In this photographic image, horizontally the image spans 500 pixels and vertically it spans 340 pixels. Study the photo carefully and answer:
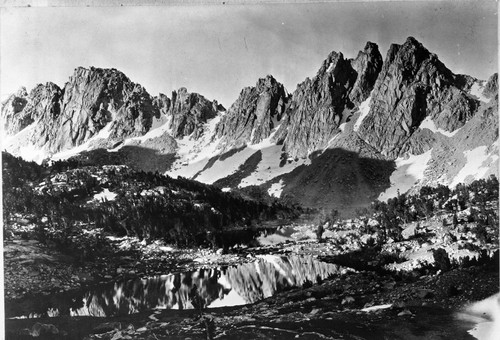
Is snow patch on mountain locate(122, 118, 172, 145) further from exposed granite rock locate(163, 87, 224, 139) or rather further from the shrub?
the shrub

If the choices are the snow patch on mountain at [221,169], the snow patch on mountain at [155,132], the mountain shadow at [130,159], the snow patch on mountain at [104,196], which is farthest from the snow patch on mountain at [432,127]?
the snow patch on mountain at [104,196]

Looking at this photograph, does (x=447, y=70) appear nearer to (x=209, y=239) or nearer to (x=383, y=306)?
(x=383, y=306)

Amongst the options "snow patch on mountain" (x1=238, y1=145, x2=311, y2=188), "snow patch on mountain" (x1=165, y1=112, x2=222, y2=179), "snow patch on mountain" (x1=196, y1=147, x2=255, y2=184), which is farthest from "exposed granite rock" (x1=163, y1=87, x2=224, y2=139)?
"snow patch on mountain" (x1=238, y1=145, x2=311, y2=188)

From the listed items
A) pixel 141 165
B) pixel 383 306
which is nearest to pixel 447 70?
pixel 383 306

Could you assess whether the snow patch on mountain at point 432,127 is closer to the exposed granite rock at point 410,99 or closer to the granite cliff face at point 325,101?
the exposed granite rock at point 410,99

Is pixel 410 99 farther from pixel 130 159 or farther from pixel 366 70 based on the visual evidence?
pixel 130 159

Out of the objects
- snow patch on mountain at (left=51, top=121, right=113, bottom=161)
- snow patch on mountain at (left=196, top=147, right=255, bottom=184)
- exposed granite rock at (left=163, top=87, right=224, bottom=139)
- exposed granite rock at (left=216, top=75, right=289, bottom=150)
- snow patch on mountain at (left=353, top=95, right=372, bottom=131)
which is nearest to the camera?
snow patch on mountain at (left=51, top=121, right=113, bottom=161)

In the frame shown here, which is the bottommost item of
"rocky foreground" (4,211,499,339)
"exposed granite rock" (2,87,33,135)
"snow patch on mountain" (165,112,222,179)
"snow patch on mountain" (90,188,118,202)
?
"rocky foreground" (4,211,499,339)
